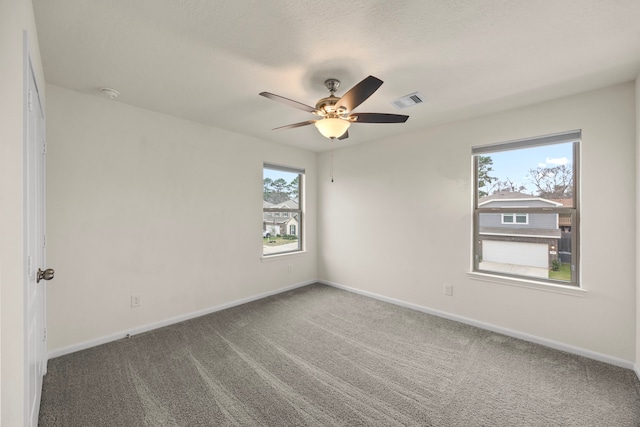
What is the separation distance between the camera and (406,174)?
3869mm

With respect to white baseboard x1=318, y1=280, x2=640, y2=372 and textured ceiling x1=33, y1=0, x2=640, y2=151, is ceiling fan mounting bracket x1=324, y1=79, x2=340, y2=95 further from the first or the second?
white baseboard x1=318, y1=280, x2=640, y2=372

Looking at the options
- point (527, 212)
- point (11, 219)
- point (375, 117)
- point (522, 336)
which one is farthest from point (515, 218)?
point (11, 219)

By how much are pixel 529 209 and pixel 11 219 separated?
401 cm

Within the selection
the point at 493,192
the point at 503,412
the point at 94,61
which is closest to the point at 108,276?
the point at 94,61

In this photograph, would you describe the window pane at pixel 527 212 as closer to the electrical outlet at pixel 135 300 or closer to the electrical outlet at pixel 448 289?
the electrical outlet at pixel 448 289

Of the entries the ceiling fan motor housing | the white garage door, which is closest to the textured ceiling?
the ceiling fan motor housing

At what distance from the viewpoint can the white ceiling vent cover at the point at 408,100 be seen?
2.68 metres

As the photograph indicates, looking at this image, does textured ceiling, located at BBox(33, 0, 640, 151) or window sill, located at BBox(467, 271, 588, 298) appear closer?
textured ceiling, located at BBox(33, 0, 640, 151)

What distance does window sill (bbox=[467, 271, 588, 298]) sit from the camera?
263 centimetres

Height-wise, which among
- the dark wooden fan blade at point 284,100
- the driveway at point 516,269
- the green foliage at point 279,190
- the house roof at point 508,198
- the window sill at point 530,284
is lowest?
the window sill at point 530,284

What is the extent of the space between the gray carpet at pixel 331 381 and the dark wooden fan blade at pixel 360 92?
2.19 metres

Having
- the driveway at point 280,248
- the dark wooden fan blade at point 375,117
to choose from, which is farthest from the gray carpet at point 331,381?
the dark wooden fan blade at point 375,117

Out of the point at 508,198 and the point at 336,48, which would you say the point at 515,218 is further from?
the point at 336,48

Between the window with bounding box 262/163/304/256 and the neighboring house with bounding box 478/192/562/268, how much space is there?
286 centimetres
